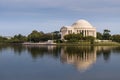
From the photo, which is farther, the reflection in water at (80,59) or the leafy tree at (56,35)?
the leafy tree at (56,35)

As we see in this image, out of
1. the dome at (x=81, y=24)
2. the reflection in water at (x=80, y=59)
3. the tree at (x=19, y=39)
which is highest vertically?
the dome at (x=81, y=24)

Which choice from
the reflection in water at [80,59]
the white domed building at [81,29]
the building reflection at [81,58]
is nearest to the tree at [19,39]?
the white domed building at [81,29]

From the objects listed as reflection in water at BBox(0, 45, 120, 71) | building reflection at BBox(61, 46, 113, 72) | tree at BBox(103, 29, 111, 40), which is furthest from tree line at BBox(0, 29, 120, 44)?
building reflection at BBox(61, 46, 113, 72)

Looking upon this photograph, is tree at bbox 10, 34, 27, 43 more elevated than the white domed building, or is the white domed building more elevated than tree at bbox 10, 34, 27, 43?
the white domed building

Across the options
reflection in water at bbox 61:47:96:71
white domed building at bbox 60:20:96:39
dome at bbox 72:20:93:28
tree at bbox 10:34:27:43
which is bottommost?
reflection in water at bbox 61:47:96:71

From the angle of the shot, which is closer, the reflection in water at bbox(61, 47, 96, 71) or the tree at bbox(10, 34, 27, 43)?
the reflection in water at bbox(61, 47, 96, 71)

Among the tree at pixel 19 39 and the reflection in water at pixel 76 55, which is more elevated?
the tree at pixel 19 39

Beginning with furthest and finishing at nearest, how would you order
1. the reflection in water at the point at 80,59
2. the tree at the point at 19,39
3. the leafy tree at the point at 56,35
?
the tree at the point at 19,39, the leafy tree at the point at 56,35, the reflection in water at the point at 80,59

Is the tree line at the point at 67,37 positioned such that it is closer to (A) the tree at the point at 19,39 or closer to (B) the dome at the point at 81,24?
(A) the tree at the point at 19,39

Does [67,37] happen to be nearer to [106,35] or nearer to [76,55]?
[106,35]

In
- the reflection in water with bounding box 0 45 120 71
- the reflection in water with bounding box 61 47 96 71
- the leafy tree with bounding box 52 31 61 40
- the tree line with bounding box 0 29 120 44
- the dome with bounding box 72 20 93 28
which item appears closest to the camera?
the reflection in water with bounding box 61 47 96 71

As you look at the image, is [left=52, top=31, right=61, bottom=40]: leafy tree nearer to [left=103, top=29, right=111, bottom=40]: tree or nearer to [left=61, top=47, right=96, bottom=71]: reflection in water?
[left=103, top=29, right=111, bottom=40]: tree

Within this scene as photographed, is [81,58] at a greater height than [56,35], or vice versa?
[56,35]

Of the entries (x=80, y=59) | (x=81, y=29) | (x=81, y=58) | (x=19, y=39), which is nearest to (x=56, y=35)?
(x=81, y=29)
